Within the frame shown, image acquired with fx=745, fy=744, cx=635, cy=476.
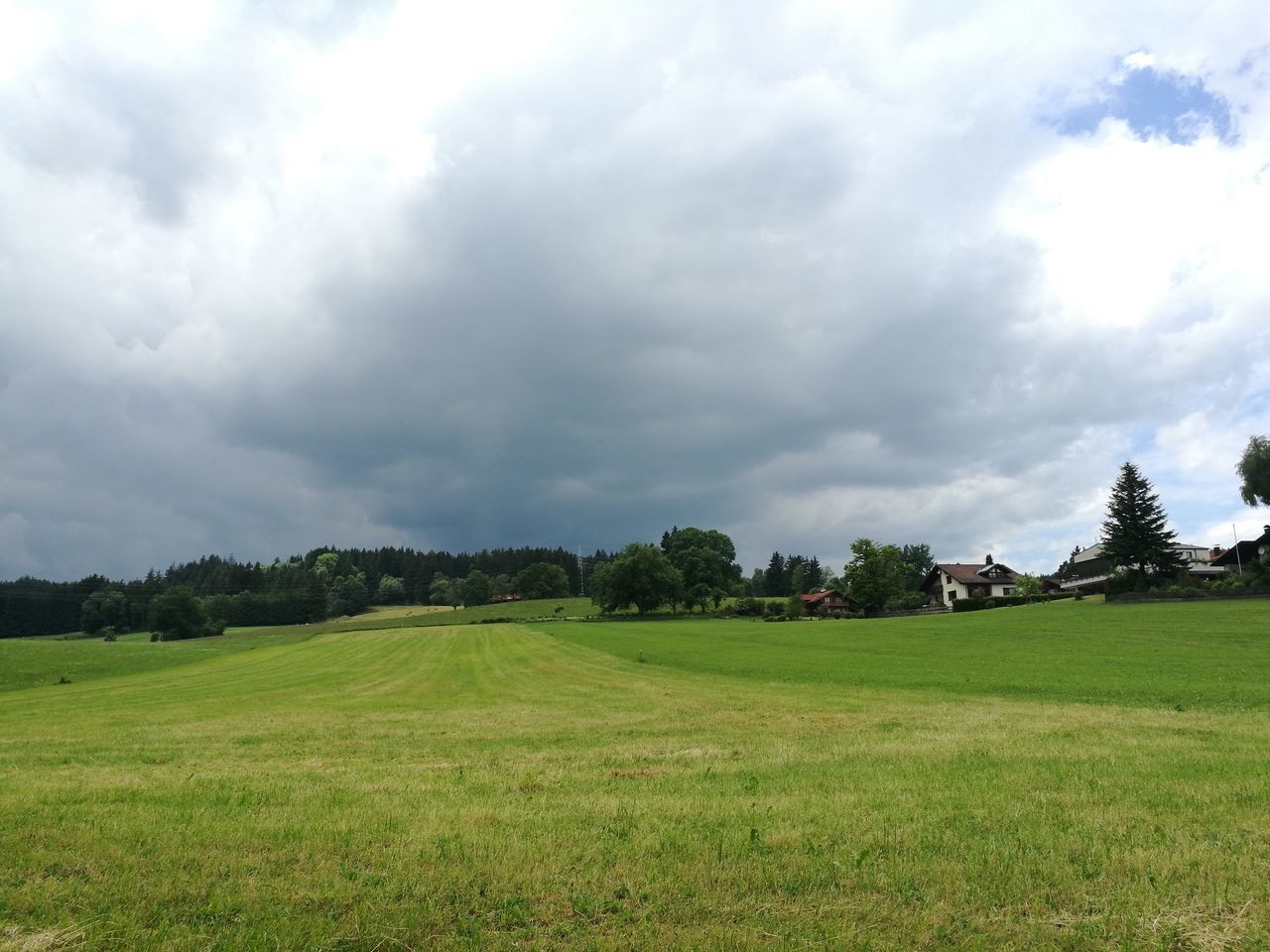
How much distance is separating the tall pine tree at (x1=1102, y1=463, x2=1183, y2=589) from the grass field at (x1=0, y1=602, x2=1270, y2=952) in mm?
84819

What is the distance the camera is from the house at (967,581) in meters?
139

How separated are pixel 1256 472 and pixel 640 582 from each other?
97.8 meters

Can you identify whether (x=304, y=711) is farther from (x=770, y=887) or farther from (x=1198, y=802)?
(x=1198, y=802)

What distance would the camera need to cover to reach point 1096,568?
162 meters

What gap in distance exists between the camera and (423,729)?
2170 cm

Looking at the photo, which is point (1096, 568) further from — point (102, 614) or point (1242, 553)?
point (102, 614)

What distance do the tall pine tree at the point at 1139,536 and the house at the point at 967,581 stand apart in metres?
40.1

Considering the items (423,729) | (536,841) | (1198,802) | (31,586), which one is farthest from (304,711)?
(31,586)

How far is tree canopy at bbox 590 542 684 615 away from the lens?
492ft

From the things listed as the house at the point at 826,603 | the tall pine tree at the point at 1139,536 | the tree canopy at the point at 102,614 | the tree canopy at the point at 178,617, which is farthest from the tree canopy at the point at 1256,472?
the tree canopy at the point at 102,614

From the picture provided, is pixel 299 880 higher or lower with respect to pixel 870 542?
lower

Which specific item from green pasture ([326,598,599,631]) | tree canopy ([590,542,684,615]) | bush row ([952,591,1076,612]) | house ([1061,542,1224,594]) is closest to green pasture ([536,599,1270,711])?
bush row ([952,591,1076,612])

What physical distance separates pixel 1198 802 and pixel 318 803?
1231 cm

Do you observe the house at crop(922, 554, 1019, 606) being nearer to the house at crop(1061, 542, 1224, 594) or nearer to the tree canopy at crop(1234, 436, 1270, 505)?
the house at crop(1061, 542, 1224, 594)
